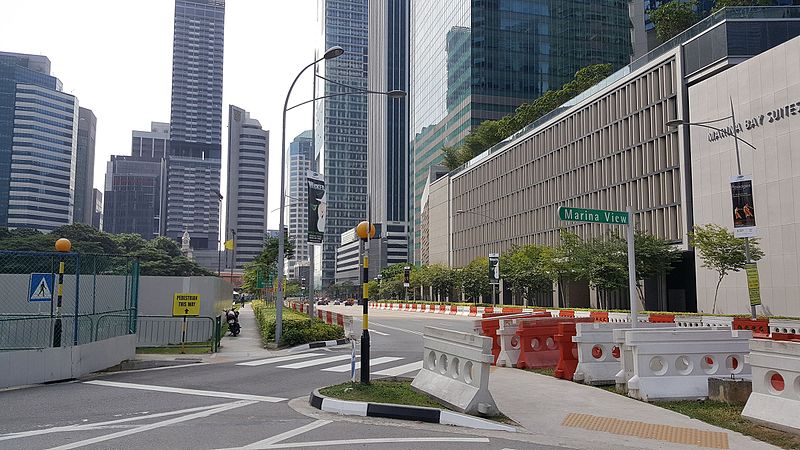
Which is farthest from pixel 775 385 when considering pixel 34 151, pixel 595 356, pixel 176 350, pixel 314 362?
pixel 34 151

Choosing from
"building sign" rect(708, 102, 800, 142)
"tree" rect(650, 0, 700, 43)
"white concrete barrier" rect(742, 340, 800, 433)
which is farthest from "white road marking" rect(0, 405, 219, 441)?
"tree" rect(650, 0, 700, 43)

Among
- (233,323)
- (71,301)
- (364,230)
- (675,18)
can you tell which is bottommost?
(233,323)

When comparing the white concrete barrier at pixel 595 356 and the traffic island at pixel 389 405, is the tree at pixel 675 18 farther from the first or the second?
the traffic island at pixel 389 405

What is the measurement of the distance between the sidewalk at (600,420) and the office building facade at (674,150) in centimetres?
2980

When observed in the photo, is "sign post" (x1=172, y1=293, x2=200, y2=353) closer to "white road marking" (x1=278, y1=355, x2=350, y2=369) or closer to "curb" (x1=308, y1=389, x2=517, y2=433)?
"white road marking" (x1=278, y1=355, x2=350, y2=369)

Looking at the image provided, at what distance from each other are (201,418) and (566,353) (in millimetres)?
7570

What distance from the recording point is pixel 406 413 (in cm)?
941

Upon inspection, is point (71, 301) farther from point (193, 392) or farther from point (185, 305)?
point (193, 392)

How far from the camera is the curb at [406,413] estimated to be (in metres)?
8.84

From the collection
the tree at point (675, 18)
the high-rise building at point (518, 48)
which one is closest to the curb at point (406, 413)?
the tree at point (675, 18)

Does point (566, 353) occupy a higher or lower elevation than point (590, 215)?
lower

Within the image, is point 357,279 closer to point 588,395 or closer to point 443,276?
point 443,276

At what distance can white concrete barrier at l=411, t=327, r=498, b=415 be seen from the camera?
9.27 metres

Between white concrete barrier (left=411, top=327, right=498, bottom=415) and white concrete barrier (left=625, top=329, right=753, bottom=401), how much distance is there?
115 inches
